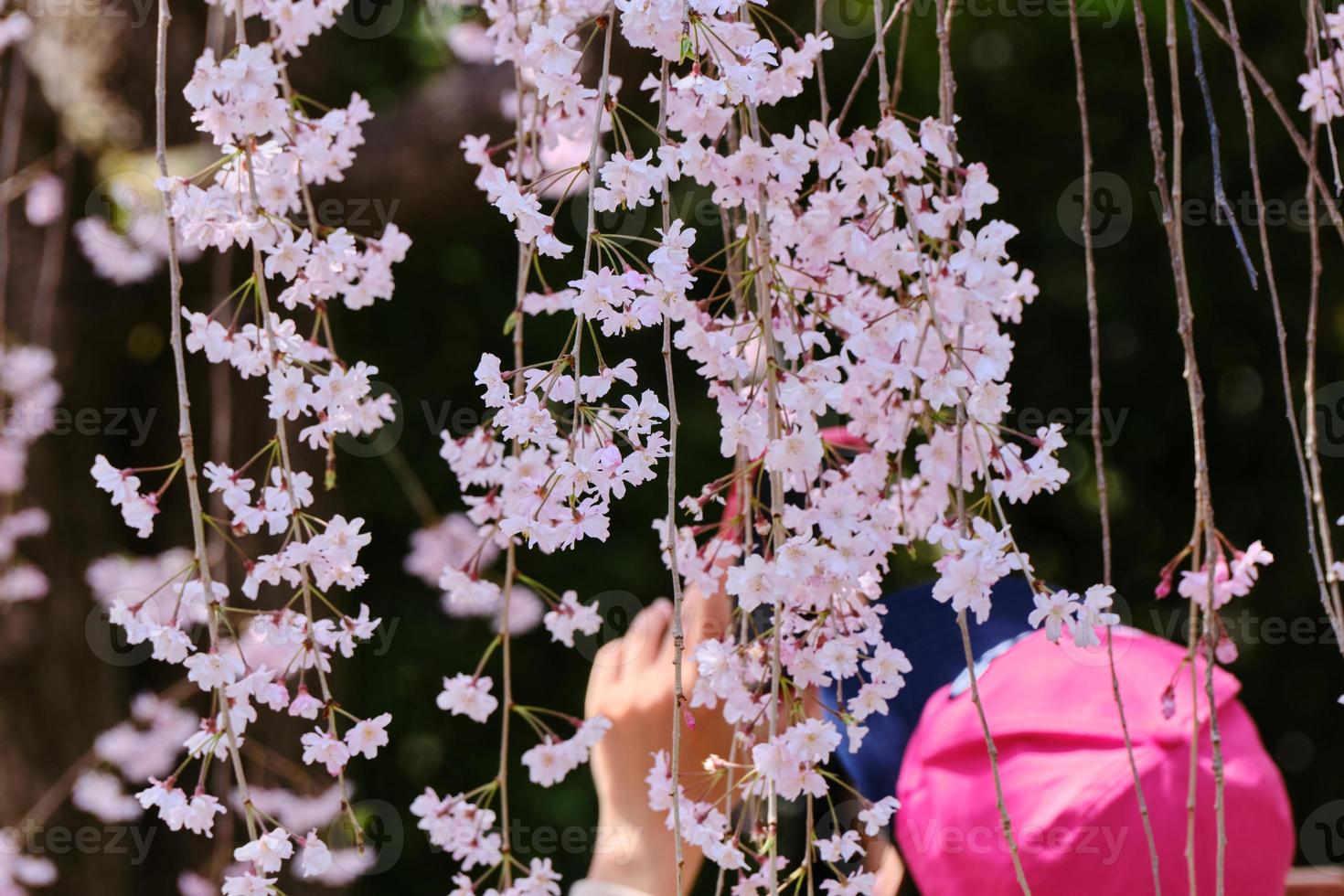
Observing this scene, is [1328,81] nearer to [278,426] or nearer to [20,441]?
[278,426]

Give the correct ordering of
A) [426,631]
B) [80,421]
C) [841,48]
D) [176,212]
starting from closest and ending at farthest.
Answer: [176,212] < [80,421] < [841,48] < [426,631]

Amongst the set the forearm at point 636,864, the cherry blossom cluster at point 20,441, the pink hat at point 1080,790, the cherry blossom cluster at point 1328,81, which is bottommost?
the forearm at point 636,864

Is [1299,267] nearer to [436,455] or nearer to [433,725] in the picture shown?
[436,455]

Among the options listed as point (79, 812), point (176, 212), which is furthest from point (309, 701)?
point (79, 812)

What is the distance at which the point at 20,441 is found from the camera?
85.7 inches

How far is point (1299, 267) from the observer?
2742 millimetres

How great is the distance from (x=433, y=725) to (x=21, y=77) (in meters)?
1.56

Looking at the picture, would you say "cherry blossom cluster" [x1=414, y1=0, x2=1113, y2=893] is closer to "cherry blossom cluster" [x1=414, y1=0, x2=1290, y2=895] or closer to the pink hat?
"cherry blossom cluster" [x1=414, y1=0, x2=1290, y2=895]

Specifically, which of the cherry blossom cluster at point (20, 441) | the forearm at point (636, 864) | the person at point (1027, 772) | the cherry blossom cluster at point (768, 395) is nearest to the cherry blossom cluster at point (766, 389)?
the cherry blossom cluster at point (768, 395)

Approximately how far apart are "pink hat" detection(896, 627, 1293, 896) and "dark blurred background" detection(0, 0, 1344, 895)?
56.9 inches

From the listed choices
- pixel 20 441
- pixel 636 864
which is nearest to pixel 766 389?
pixel 636 864

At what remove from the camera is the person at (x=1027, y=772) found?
40.4 inches

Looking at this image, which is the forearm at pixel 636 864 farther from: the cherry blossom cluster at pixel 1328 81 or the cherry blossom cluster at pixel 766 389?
the cherry blossom cluster at pixel 1328 81

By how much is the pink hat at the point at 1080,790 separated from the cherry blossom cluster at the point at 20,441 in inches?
62.2
